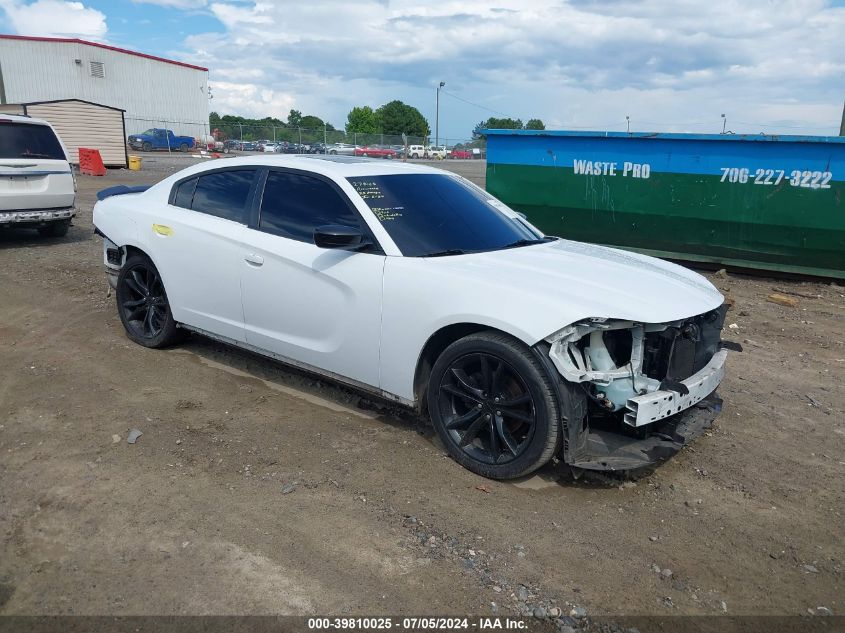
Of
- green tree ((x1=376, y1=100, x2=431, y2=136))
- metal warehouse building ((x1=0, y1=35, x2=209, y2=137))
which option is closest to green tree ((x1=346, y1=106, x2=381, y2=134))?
green tree ((x1=376, y1=100, x2=431, y2=136))

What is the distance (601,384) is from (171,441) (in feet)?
8.30

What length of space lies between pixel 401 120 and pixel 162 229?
104793 millimetres

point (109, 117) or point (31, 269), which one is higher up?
point (109, 117)

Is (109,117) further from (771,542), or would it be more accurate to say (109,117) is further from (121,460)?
(771,542)

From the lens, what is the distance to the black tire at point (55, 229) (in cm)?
1108

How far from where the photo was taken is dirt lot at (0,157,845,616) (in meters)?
2.87

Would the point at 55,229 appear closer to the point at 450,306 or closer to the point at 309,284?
the point at 309,284

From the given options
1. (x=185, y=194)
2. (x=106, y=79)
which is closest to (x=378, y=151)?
(x=106, y=79)

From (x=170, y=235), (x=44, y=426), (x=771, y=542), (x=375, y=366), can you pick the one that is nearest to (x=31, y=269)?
(x=170, y=235)

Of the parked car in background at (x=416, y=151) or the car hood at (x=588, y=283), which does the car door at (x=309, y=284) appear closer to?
the car hood at (x=588, y=283)

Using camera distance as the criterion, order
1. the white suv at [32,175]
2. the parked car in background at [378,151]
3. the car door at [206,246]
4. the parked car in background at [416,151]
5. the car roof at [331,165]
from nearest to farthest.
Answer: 1. the car roof at [331,165]
2. the car door at [206,246]
3. the white suv at [32,175]
4. the parked car in background at [378,151]
5. the parked car in background at [416,151]

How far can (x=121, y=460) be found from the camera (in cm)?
393

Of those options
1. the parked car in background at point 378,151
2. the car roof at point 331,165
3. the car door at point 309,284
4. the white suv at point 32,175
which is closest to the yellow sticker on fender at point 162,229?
the car roof at point 331,165

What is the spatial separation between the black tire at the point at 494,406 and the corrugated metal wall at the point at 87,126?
27.0 meters
